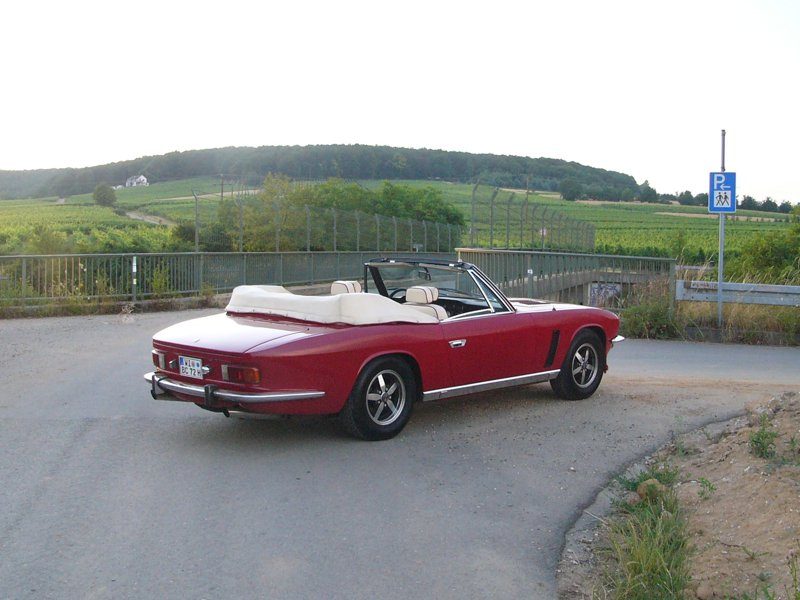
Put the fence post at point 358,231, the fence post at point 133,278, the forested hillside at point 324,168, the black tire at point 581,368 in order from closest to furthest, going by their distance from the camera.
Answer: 1. the black tire at point 581,368
2. the fence post at point 133,278
3. the fence post at point 358,231
4. the forested hillside at point 324,168

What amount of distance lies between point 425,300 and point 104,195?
66766mm

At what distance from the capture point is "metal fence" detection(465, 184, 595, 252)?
28.9 meters

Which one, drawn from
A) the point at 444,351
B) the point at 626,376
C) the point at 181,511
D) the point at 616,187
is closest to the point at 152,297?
the point at 626,376

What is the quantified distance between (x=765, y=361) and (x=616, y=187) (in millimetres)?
82658

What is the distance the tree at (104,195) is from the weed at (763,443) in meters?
Answer: 67.7

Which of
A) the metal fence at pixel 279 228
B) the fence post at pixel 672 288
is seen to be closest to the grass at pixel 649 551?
the fence post at pixel 672 288

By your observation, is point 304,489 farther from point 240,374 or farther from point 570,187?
point 570,187

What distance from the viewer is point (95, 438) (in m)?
7.14

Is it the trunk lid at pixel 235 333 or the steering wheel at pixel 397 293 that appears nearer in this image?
the trunk lid at pixel 235 333

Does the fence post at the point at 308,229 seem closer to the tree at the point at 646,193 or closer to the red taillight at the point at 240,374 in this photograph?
the red taillight at the point at 240,374

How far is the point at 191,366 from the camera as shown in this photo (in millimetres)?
6801

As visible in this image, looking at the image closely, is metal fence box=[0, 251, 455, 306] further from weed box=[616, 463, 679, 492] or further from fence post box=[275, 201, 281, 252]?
weed box=[616, 463, 679, 492]

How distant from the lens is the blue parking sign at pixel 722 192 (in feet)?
46.6

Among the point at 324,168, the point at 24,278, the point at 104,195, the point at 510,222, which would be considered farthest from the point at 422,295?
the point at 104,195
